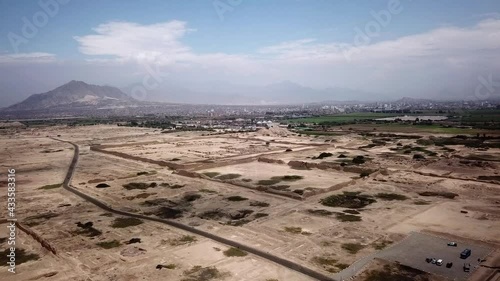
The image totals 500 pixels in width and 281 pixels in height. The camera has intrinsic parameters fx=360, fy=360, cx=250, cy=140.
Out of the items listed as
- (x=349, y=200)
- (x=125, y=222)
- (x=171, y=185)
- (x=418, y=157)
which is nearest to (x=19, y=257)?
(x=125, y=222)

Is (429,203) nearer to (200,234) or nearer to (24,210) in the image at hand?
(200,234)

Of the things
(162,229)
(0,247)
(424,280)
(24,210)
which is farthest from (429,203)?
(24,210)

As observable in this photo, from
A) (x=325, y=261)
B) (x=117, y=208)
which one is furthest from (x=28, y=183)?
(x=325, y=261)

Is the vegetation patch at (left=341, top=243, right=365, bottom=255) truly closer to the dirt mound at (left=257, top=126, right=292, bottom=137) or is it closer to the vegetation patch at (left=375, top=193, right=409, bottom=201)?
the vegetation patch at (left=375, top=193, right=409, bottom=201)

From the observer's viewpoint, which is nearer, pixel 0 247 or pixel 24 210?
pixel 0 247

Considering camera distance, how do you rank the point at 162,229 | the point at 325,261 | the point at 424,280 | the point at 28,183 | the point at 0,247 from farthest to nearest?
the point at 28,183, the point at 162,229, the point at 0,247, the point at 325,261, the point at 424,280

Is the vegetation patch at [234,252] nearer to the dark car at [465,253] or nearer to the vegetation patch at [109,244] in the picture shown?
the vegetation patch at [109,244]

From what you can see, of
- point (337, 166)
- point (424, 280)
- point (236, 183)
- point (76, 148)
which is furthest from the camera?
point (76, 148)

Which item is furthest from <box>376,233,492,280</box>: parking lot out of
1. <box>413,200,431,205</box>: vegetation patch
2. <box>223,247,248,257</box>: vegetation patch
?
<box>413,200,431,205</box>: vegetation patch
